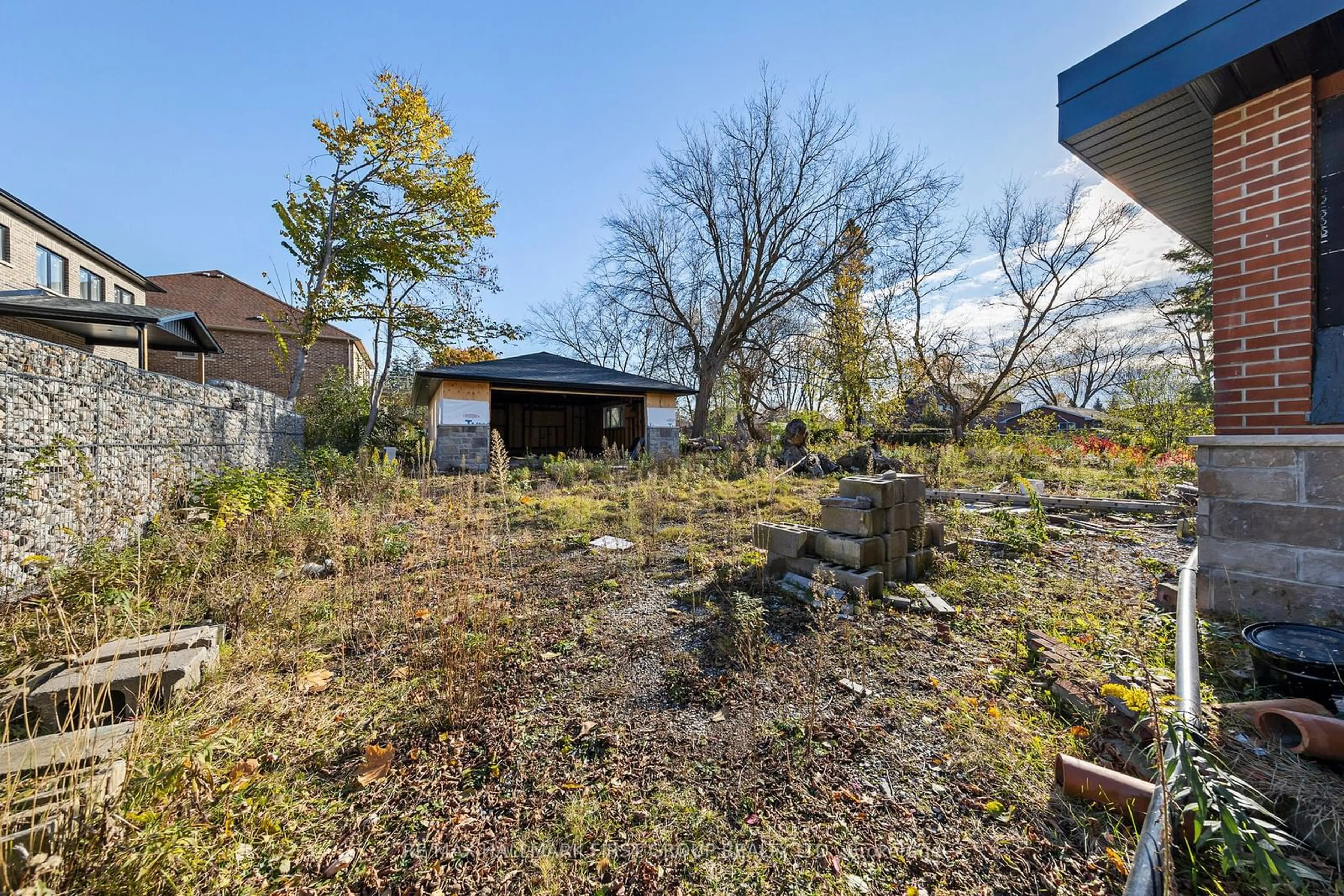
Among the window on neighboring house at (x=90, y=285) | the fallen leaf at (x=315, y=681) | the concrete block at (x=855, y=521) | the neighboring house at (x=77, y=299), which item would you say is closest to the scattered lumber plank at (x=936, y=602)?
the concrete block at (x=855, y=521)

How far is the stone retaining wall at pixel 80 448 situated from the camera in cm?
353

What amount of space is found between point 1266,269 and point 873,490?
258cm

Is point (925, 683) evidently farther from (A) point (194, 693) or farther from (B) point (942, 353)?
(B) point (942, 353)

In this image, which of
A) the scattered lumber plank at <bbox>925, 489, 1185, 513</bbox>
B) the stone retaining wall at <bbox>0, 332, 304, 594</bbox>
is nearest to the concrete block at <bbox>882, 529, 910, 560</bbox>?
the scattered lumber plank at <bbox>925, 489, 1185, 513</bbox>

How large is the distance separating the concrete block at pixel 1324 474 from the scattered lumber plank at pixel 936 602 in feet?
6.42

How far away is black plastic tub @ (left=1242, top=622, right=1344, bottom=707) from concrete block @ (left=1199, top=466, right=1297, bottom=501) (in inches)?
30.1

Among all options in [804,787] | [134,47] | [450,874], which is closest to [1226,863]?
[804,787]

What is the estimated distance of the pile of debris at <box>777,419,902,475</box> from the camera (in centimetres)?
1055

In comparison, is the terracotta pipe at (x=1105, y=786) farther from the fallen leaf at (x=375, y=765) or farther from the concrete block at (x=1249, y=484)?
the fallen leaf at (x=375, y=765)

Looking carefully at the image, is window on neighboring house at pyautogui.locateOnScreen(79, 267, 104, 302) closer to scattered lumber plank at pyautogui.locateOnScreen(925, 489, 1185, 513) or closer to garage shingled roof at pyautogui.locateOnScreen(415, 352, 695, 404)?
garage shingled roof at pyautogui.locateOnScreen(415, 352, 695, 404)

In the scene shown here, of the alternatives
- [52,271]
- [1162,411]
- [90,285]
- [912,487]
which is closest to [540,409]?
[52,271]

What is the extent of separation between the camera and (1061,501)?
6.86m

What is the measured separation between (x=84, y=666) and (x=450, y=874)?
1.34 meters

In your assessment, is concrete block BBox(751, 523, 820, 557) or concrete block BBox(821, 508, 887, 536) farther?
concrete block BBox(751, 523, 820, 557)
